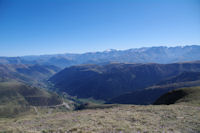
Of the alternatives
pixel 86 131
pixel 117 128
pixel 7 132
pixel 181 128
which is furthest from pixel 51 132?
pixel 181 128

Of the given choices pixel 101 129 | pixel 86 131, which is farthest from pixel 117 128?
pixel 86 131

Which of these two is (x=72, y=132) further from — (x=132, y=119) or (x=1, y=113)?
(x=1, y=113)

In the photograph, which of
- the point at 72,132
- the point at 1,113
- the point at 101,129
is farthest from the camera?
the point at 1,113

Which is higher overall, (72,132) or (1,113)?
(72,132)

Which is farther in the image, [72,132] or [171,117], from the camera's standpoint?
[171,117]

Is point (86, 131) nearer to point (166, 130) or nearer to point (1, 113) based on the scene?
point (166, 130)

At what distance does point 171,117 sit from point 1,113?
242212mm

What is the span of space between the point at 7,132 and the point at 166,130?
20130 millimetres

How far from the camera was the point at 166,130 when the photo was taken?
16891 mm

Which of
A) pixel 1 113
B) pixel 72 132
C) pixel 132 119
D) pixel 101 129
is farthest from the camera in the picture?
pixel 1 113

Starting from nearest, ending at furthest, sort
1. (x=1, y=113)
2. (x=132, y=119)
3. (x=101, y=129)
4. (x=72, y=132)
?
(x=72, y=132) < (x=101, y=129) < (x=132, y=119) < (x=1, y=113)

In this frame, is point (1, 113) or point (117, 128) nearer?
point (117, 128)

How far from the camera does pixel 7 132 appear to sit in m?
17.2

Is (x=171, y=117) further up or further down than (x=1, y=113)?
further up
